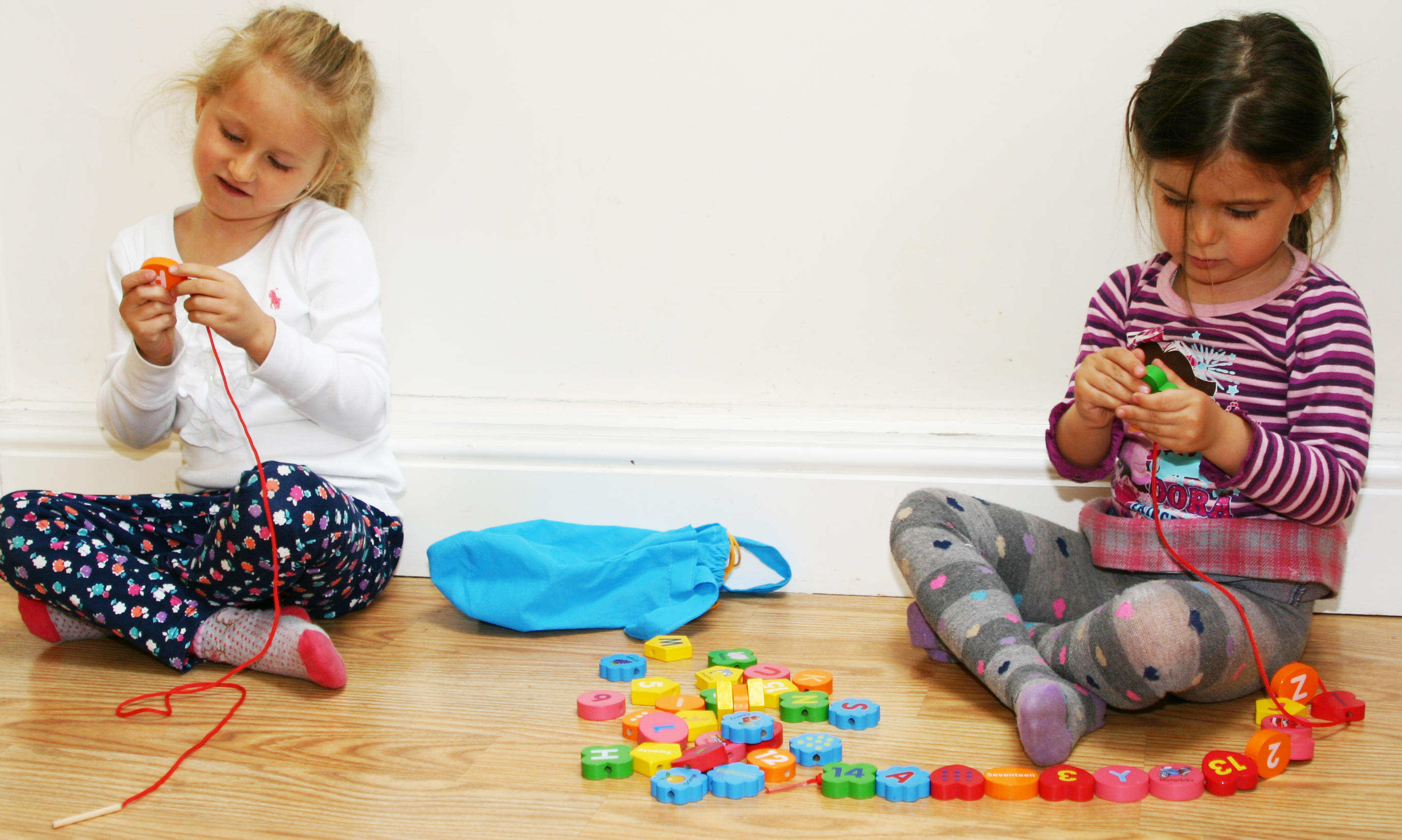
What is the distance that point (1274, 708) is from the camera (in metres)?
0.96

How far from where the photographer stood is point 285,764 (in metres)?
0.86

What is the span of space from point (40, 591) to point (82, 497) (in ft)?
0.42

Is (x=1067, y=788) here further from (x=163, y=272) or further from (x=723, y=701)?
(x=163, y=272)

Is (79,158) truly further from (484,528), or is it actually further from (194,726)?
(194,726)

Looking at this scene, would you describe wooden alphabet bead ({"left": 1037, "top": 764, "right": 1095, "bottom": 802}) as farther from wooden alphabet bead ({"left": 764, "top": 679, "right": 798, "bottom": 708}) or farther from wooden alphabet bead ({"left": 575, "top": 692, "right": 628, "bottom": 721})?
wooden alphabet bead ({"left": 575, "top": 692, "right": 628, "bottom": 721})

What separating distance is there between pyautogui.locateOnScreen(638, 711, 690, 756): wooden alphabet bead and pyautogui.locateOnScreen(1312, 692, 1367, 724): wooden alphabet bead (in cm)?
A: 54

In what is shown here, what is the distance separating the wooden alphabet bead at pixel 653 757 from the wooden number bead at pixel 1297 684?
1.81ft

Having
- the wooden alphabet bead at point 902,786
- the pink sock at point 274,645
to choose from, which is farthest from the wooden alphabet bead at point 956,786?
the pink sock at point 274,645

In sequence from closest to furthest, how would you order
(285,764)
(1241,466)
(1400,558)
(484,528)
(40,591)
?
(285,764), (1241,466), (40,591), (1400,558), (484,528)

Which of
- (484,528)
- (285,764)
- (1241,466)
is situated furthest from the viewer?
(484,528)

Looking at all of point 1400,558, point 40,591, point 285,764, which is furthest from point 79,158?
point 1400,558

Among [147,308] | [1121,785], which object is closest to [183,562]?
[147,308]

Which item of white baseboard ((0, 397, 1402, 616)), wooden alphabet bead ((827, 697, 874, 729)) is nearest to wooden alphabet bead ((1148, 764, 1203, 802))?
wooden alphabet bead ((827, 697, 874, 729))

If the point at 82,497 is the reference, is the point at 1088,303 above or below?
above
